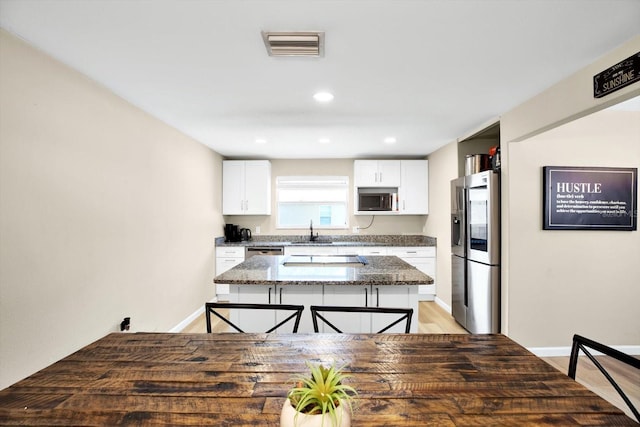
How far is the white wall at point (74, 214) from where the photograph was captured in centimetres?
174

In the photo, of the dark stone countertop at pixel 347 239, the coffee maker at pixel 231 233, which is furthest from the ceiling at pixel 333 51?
the dark stone countertop at pixel 347 239

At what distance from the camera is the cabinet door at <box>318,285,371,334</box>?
7.55ft

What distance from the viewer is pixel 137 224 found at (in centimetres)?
289

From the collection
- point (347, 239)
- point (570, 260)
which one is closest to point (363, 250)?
point (347, 239)

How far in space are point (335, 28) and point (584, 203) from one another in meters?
2.80

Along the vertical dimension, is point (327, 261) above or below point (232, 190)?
below

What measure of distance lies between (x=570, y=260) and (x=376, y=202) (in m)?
2.69

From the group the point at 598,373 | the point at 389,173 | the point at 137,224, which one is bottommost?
the point at 598,373

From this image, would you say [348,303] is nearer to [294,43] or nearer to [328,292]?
[328,292]

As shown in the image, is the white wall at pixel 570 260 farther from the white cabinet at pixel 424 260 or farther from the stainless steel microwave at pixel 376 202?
the stainless steel microwave at pixel 376 202

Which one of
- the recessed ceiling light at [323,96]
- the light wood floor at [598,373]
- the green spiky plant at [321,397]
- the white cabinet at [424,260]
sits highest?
the recessed ceiling light at [323,96]

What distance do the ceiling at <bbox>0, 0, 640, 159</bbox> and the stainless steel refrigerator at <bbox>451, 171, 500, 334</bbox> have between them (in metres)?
0.79

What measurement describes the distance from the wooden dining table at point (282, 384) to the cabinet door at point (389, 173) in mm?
4075

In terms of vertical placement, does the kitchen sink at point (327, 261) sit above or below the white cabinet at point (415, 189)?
below
